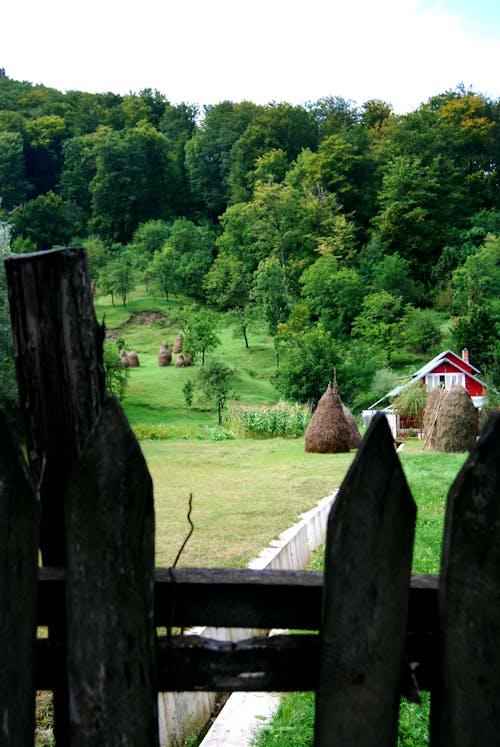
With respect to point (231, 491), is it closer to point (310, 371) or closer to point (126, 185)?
point (310, 371)

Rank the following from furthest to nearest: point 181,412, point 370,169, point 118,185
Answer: point 118,185
point 370,169
point 181,412

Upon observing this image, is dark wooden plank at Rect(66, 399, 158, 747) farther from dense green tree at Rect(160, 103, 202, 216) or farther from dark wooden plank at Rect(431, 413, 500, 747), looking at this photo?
dense green tree at Rect(160, 103, 202, 216)

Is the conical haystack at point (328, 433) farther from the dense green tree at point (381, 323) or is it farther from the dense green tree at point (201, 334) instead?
the dense green tree at point (381, 323)

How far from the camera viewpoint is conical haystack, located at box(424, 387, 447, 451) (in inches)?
654

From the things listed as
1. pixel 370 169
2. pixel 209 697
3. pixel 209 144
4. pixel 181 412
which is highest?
pixel 209 144

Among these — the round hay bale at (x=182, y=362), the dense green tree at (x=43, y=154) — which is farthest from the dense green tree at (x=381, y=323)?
the dense green tree at (x=43, y=154)

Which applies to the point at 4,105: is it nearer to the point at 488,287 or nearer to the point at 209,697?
the point at 488,287

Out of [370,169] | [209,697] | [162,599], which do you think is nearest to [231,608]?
[162,599]

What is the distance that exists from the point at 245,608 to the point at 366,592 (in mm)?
256

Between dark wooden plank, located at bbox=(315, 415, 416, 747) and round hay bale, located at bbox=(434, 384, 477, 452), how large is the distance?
51.2 feet

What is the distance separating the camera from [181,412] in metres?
27.8

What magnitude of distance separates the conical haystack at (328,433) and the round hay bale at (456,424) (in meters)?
2.41

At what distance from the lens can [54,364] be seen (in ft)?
4.67

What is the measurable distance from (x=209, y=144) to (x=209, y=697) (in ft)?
260
